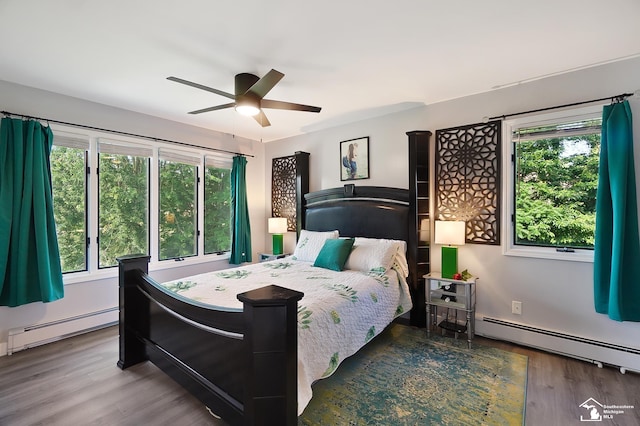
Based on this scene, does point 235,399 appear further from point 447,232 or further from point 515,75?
point 515,75

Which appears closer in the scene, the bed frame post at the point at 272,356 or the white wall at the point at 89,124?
the bed frame post at the point at 272,356

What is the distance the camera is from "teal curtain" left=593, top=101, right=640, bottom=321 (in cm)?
232

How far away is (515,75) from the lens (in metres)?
2.74

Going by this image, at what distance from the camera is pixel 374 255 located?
317 cm

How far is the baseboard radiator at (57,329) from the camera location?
2801mm

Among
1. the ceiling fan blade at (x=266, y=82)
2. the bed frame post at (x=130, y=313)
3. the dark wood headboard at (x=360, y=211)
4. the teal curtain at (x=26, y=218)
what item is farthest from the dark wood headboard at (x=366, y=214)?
the teal curtain at (x=26, y=218)

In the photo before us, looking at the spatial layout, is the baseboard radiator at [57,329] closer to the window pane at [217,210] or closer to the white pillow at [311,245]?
the window pane at [217,210]

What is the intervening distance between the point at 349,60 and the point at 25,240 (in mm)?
3447

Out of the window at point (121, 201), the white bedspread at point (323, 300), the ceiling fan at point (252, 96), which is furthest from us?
the window at point (121, 201)

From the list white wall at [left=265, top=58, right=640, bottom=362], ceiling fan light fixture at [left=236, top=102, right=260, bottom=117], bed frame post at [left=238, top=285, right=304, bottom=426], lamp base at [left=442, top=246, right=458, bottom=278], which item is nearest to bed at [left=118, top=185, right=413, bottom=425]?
bed frame post at [left=238, top=285, right=304, bottom=426]

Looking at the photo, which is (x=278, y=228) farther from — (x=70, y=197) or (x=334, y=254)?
(x=70, y=197)

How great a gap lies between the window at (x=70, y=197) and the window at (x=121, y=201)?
16cm

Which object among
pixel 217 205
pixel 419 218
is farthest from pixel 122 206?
pixel 419 218

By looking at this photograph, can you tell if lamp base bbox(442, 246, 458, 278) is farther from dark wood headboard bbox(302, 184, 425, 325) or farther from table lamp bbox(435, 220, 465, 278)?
dark wood headboard bbox(302, 184, 425, 325)
